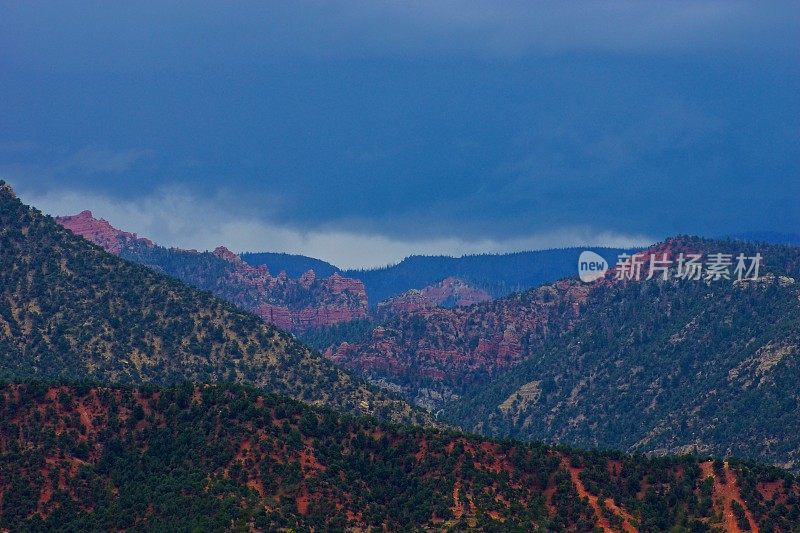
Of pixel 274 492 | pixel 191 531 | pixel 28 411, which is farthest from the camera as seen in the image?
pixel 28 411

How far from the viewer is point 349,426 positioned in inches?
7662

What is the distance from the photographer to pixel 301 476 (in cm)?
17925

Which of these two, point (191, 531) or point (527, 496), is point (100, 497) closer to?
point (191, 531)

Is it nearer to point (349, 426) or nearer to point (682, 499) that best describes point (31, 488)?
point (349, 426)

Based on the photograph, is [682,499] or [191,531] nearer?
[191,531]

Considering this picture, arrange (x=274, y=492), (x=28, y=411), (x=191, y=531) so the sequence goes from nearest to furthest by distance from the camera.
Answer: (x=191, y=531) → (x=274, y=492) → (x=28, y=411)

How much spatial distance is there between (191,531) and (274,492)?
13.2m

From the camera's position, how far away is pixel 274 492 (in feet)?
578

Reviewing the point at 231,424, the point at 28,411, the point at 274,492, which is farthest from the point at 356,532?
the point at 28,411

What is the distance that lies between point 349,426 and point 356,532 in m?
24.2

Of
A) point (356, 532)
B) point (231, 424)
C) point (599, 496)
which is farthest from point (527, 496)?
point (231, 424)

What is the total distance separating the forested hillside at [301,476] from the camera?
173m

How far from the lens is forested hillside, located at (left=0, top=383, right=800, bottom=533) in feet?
567

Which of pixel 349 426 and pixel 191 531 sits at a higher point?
pixel 349 426
